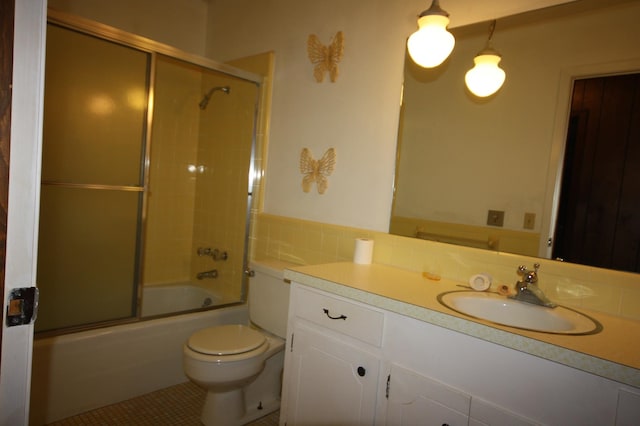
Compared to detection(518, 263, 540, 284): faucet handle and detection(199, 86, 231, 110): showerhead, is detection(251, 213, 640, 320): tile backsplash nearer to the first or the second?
detection(518, 263, 540, 284): faucet handle

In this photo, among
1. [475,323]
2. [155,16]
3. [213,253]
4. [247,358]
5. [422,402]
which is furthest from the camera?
[213,253]

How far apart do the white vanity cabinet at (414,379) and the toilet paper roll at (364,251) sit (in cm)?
41

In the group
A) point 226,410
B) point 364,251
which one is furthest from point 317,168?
point 226,410

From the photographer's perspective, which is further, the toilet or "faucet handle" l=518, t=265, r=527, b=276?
the toilet

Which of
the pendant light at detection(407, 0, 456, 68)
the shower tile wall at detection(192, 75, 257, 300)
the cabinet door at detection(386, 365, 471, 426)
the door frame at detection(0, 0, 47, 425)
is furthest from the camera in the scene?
the shower tile wall at detection(192, 75, 257, 300)

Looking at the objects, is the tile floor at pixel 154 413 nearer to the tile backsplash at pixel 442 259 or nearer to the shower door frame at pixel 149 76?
the shower door frame at pixel 149 76

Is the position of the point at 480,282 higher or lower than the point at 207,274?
higher

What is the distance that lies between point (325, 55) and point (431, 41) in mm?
749

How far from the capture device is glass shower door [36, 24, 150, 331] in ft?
6.73

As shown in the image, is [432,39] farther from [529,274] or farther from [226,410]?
[226,410]

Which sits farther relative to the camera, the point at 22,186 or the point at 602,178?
the point at 602,178

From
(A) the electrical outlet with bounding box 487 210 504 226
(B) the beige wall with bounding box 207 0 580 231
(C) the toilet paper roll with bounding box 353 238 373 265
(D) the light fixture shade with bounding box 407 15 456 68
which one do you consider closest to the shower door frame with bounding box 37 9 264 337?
(B) the beige wall with bounding box 207 0 580 231

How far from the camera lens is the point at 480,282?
1.50 m

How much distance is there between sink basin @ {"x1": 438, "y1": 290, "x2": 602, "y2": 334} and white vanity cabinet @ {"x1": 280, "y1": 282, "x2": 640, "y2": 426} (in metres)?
0.17
